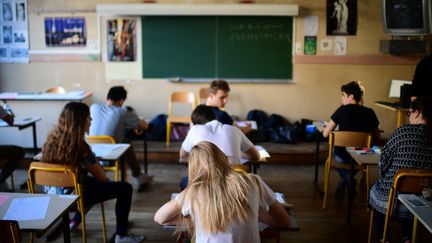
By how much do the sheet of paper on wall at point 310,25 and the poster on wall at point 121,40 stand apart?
2.52 m

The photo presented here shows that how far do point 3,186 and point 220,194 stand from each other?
3790 millimetres

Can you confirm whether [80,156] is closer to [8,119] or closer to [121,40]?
[8,119]

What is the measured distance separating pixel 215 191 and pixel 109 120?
2.73 m

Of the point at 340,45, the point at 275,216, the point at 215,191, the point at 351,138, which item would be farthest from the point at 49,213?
Answer: the point at 340,45

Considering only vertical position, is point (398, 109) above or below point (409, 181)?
above

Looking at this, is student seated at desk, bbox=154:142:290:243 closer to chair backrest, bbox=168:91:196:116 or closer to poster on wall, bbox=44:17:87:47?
chair backrest, bbox=168:91:196:116

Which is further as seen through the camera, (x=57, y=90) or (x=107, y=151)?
(x=57, y=90)

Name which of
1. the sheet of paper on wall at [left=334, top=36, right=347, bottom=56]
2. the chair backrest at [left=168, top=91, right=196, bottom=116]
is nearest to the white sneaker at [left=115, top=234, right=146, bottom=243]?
the chair backrest at [left=168, top=91, right=196, bottom=116]

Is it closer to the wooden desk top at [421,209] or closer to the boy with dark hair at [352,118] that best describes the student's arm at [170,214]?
the wooden desk top at [421,209]

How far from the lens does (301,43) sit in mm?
6762

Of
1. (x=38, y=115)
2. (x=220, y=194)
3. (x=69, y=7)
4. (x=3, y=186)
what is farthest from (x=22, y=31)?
(x=220, y=194)

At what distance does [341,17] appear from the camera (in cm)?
669

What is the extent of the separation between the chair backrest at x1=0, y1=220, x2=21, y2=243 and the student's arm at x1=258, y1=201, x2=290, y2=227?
1.13 meters

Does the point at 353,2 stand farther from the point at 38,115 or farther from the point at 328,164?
the point at 38,115
